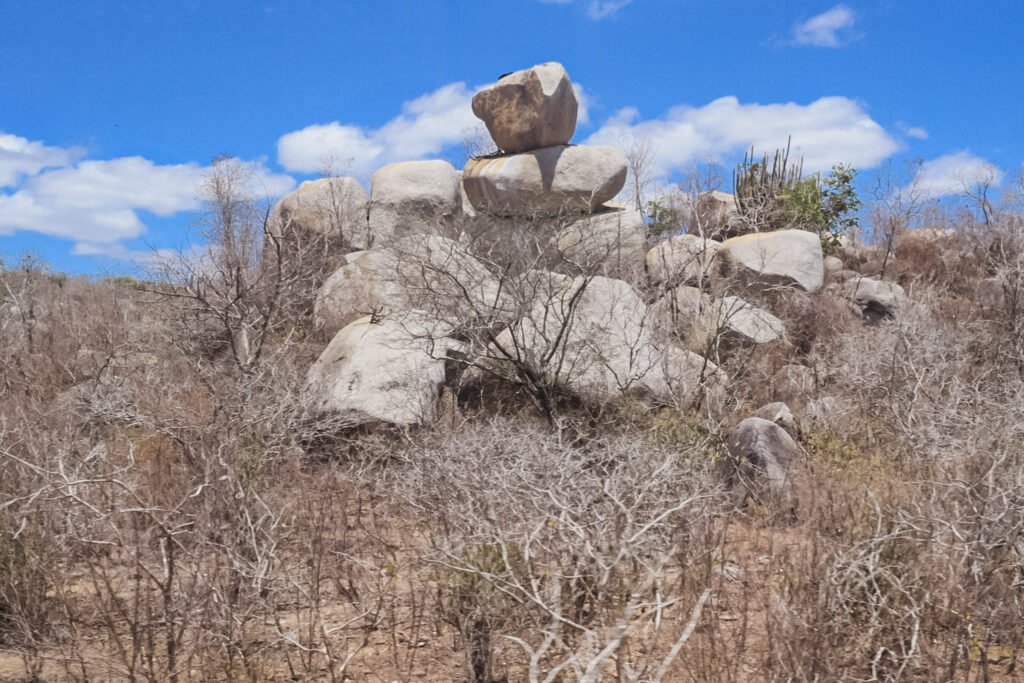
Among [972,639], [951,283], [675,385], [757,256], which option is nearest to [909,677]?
[972,639]

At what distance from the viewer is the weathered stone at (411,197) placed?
17391 millimetres

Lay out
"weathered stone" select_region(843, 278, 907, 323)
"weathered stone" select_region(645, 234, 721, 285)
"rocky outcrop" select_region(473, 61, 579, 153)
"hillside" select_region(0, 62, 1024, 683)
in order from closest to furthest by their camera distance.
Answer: "hillside" select_region(0, 62, 1024, 683)
"weathered stone" select_region(645, 234, 721, 285)
"weathered stone" select_region(843, 278, 907, 323)
"rocky outcrop" select_region(473, 61, 579, 153)

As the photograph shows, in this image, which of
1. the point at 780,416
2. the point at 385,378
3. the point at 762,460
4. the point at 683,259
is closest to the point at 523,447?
the point at 762,460

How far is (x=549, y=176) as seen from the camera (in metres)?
17.1

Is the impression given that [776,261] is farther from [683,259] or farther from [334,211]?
[334,211]

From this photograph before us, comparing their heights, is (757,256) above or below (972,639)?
above

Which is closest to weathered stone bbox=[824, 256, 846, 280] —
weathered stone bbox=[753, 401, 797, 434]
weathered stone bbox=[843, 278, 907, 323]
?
weathered stone bbox=[843, 278, 907, 323]

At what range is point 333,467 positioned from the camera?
8641 millimetres

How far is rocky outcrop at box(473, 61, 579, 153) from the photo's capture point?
666 inches

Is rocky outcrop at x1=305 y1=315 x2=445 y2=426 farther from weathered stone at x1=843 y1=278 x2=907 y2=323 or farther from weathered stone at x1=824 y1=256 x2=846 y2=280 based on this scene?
weathered stone at x1=824 y1=256 x2=846 y2=280

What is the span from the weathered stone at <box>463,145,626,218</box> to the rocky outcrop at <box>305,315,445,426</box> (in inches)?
272

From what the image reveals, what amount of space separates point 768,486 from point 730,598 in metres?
2.49

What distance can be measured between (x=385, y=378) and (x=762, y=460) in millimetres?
4279

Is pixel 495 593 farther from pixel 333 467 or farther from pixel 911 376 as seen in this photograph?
pixel 911 376
